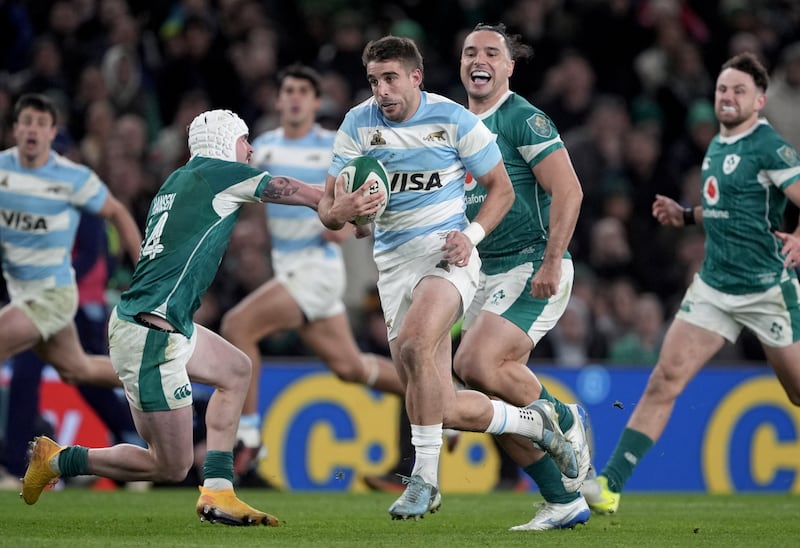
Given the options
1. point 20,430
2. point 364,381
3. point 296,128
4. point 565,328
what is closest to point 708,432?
point 565,328

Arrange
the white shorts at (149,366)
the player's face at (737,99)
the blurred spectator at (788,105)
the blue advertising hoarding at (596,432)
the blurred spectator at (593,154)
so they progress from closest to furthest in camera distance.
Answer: the white shorts at (149,366) < the player's face at (737,99) < the blue advertising hoarding at (596,432) < the blurred spectator at (593,154) < the blurred spectator at (788,105)

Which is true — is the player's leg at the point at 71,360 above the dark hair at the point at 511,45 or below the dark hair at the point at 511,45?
below

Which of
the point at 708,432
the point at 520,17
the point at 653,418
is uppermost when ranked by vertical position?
the point at 520,17

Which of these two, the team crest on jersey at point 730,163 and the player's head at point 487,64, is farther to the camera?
the team crest on jersey at point 730,163

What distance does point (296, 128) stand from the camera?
12047mm

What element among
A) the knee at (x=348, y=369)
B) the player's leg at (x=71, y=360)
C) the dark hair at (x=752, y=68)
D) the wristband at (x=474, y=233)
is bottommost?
the player's leg at (x=71, y=360)

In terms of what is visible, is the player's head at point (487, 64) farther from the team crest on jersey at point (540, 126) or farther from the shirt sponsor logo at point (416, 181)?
the shirt sponsor logo at point (416, 181)

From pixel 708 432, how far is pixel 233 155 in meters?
6.82

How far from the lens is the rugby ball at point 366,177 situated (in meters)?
7.40

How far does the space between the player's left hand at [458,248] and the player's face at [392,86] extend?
Result: 0.81m

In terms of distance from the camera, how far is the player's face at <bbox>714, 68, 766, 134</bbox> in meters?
9.52

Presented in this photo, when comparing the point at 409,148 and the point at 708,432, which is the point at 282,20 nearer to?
the point at 708,432

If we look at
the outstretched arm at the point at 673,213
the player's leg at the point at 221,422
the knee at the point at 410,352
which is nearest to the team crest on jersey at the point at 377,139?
the knee at the point at 410,352

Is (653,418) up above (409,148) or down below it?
below
